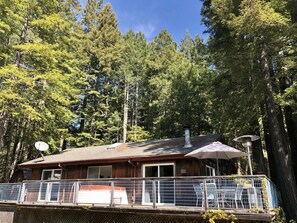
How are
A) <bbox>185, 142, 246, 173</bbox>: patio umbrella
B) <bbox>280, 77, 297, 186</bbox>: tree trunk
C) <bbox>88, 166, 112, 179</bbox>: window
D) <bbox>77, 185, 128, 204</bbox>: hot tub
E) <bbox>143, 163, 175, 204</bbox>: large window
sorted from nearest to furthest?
<bbox>185, 142, 246, 173</bbox>: patio umbrella, <bbox>143, 163, 175, 204</bbox>: large window, <bbox>77, 185, 128, 204</bbox>: hot tub, <bbox>88, 166, 112, 179</bbox>: window, <bbox>280, 77, 297, 186</bbox>: tree trunk

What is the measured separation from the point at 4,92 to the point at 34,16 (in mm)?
6341

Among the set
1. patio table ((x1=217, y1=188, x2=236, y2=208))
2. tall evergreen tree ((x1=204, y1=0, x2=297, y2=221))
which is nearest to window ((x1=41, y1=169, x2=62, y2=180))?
patio table ((x1=217, y1=188, x2=236, y2=208))

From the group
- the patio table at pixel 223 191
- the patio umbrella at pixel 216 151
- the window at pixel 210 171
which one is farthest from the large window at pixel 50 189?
the patio table at pixel 223 191

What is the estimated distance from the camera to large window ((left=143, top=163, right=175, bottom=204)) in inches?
373

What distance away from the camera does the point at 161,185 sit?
383 inches

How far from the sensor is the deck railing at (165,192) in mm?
7264

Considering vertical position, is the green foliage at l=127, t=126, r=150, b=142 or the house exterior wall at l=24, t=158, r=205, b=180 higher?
the green foliage at l=127, t=126, r=150, b=142

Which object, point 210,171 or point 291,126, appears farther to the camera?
point 291,126

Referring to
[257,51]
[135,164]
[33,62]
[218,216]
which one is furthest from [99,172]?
[257,51]

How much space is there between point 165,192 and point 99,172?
4591 mm

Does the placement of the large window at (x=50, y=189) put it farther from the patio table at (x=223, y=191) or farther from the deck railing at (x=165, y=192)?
the patio table at (x=223, y=191)

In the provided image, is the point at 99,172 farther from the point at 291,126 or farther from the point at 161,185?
the point at 291,126

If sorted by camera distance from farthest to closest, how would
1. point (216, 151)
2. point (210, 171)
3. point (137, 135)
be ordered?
point (137, 135) < point (210, 171) < point (216, 151)

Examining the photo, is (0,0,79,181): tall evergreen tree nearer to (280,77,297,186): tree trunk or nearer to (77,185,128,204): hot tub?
(77,185,128,204): hot tub
